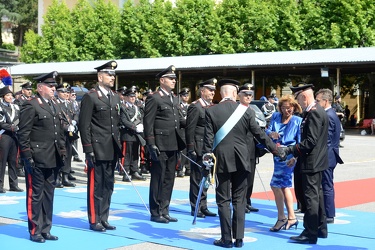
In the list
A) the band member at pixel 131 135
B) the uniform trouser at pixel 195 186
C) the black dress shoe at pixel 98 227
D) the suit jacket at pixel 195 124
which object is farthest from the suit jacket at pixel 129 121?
the black dress shoe at pixel 98 227

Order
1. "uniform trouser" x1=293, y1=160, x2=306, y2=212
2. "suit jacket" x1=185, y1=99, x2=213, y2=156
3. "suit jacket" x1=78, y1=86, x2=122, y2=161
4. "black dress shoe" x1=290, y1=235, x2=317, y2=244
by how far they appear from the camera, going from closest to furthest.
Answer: "black dress shoe" x1=290, y1=235, x2=317, y2=244
"uniform trouser" x1=293, y1=160, x2=306, y2=212
"suit jacket" x1=78, y1=86, x2=122, y2=161
"suit jacket" x1=185, y1=99, x2=213, y2=156

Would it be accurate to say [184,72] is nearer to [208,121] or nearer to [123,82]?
[123,82]

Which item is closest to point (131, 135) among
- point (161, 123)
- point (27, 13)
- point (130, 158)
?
point (130, 158)

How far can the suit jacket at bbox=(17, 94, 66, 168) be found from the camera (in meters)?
8.18

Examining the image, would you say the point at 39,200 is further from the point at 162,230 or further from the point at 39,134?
the point at 162,230

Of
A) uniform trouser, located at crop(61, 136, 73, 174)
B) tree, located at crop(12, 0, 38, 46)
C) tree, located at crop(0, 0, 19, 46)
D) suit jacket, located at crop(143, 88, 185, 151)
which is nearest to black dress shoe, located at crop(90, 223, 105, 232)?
suit jacket, located at crop(143, 88, 185, 151)

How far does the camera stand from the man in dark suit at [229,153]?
25.9 feet

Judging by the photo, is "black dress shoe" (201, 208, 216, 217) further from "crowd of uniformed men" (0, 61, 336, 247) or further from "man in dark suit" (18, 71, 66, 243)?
"man in dark suit" (18, 71, 66, 243)

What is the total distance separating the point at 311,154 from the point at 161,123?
2.39 m

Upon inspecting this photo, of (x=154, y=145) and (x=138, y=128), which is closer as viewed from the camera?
(x=154, y=145)

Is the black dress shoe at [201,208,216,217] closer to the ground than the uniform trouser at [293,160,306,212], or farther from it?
closer to the ground

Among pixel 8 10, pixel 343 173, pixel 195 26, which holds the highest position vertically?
pixel 8 10

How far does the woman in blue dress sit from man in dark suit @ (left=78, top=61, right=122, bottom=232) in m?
2.12

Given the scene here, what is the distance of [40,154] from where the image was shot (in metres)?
8.25
